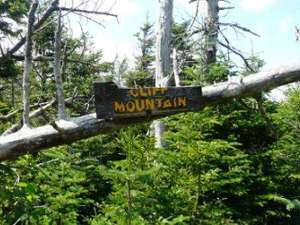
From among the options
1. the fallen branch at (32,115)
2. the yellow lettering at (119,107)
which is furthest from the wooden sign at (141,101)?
the fallen branch at (32,115)

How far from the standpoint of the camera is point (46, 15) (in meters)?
8.88

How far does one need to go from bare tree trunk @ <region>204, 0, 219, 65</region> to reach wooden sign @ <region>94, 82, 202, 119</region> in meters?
7.05

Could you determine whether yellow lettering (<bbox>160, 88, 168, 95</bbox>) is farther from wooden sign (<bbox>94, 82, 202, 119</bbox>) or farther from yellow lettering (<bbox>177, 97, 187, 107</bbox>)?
yellow lettering (<bbox>177, 97, 187, 107</bbox>)

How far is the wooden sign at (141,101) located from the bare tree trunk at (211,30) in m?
7.05

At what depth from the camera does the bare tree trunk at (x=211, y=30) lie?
455 inches

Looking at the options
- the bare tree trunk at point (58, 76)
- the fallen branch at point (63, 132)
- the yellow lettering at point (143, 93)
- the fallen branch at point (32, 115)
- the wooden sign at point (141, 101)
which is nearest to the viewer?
the fallen branch at point (63, 132)

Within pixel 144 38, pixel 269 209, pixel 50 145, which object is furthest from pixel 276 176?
pixel 144 38

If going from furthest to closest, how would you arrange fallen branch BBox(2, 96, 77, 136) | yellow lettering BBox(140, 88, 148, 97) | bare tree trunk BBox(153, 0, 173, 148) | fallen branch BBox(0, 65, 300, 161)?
bare tree trunk BBox(153, 0, 173, 148)
fallen branch BBox(2, 96, 77, 136)
yellow lettering BBox(140, 88, 148, 97)
fallen branch BBox(0, 65, 300, 161)

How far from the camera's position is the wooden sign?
398cm

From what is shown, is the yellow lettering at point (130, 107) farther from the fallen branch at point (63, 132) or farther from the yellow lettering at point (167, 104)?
the yellow lettering at point (167, 104)

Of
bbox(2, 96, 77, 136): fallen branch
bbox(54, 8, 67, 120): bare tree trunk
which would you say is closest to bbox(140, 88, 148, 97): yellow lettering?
bbox(2, 96, 77, 136): fallen branch

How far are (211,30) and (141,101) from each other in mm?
8122

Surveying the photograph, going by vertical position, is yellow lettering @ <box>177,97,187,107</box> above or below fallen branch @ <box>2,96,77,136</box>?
above

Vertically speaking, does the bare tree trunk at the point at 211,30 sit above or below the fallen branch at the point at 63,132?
above
